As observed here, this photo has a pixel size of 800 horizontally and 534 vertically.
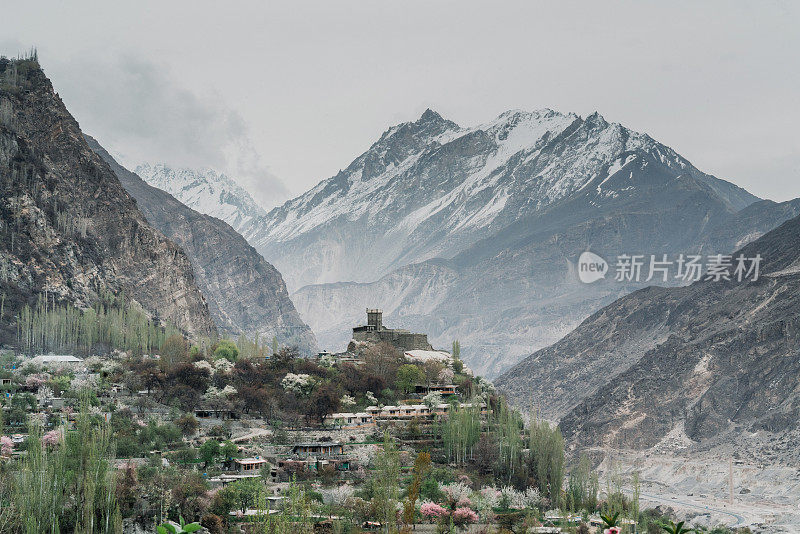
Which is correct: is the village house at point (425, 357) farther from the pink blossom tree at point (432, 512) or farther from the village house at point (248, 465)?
the pink blossom tree at point (432, 512)

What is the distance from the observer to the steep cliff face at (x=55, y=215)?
502ft

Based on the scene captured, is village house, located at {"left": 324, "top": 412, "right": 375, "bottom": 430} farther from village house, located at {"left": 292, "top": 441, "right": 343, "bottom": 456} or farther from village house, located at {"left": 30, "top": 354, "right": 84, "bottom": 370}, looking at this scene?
village house, located at {"left": 30, "top": 354, "right": 84, "bottom": 370}

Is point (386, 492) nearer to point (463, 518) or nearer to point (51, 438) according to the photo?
point (463, 518)

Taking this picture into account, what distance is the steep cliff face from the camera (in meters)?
153

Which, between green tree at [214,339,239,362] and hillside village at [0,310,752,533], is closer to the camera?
hillside village at [0,310,752,533]

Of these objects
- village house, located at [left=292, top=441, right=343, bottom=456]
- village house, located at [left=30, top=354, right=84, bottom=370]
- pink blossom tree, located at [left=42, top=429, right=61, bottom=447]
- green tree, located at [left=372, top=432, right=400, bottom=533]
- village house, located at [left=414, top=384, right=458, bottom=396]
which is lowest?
green tree, located at [left=372, top=432, right=400, bottom=533]

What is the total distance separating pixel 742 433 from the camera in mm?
196375

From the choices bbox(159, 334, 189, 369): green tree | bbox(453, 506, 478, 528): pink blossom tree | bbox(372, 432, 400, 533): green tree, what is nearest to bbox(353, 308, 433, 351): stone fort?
bbox(159, 334, 189, 369): green tree

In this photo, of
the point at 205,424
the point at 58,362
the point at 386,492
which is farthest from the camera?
the point at 58,362

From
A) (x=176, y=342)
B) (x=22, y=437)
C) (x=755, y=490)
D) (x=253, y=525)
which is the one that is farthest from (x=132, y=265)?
(x=253, y=525)

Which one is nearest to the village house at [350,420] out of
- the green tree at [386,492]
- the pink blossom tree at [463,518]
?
the green tree at [386,492]

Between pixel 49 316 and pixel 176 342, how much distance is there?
20340 mm

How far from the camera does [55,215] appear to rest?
164500 millimetres

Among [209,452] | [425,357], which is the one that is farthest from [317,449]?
[425,357]
